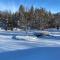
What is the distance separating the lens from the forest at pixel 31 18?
34.7 meters

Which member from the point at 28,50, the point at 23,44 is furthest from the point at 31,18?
the point at 28,50

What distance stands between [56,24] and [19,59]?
1410 inches

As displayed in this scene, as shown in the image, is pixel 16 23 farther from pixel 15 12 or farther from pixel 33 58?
pixel 33 58

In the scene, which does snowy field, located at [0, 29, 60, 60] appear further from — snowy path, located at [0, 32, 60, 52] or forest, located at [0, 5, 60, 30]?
forest, located at [0, 5, 60, 30]

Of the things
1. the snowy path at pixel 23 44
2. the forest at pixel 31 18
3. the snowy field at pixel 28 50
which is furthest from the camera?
the forest at pixel 31 18

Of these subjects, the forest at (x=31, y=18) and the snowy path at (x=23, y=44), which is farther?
the forest at (x=31, y=18)

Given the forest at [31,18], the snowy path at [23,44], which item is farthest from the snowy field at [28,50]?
the forest at [31,18]

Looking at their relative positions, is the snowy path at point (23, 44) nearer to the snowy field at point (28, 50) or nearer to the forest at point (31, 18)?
the snowy field at point (28, 50)

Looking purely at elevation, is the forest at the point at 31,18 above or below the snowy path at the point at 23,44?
above

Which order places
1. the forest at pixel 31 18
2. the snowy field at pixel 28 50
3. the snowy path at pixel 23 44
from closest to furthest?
the snowy field at pixel 28 50 → the snowy path at pixel 23 44 → the forest at pixel 31 18

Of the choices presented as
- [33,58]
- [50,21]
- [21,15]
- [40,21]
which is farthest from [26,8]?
[33,58]

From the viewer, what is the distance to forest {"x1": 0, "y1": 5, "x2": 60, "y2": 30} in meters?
Answer: 34.7

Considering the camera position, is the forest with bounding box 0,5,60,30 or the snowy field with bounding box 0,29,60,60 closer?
the snowy field with bounding box 0,29,60,60

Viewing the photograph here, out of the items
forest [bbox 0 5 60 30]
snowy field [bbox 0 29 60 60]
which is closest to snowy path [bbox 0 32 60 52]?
snowy field [bbox 0 29 60 60]
